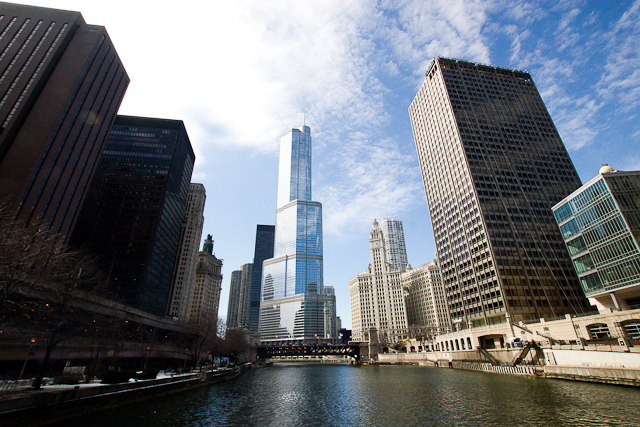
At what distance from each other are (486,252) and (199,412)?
336ft

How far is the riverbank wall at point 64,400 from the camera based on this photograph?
2361 cm

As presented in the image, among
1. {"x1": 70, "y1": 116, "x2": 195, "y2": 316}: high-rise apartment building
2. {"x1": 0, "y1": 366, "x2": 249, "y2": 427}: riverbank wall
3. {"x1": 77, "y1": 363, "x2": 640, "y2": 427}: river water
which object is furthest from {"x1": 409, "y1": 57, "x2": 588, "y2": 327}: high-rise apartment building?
{"x1": 70, "y1": 116, "x2": 195, "y2": 316}: high-rise apartment building

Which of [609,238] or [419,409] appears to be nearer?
[419,409]

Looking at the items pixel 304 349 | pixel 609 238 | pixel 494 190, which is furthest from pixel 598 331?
pixel 304 349

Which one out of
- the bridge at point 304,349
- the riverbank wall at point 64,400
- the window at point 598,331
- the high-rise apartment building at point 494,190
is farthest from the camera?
the bridge at point 304,349

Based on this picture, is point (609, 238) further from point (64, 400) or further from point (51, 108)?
point (51, 108)

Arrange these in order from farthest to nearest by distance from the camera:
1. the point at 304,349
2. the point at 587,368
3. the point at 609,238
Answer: the point at 304,349 → the point at 609,238 → the point at 587,368

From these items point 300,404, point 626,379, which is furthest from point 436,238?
point 300,404

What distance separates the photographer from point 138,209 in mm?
149750

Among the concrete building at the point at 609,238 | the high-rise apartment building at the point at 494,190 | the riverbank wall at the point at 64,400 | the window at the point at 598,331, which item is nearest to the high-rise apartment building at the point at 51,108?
the riverbank wall at the point at 64,400

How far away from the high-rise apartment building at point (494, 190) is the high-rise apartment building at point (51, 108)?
12699cm

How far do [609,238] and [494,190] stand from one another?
162 feet

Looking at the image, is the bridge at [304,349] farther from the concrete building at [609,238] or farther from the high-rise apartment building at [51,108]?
the concrete building at [609,238]

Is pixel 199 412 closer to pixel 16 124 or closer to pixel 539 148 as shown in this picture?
pixel 16 124
